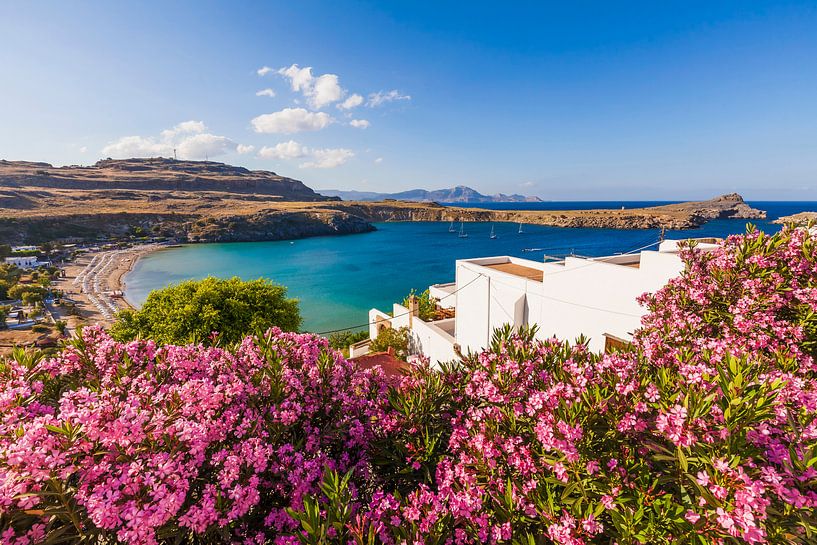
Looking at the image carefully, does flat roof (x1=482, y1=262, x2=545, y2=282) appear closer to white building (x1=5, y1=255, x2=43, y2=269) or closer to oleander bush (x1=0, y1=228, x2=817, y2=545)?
oleander bush (x1=0, y1=228, x2=817, y2=545)

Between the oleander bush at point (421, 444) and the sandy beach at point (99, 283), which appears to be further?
the sandy beach at point (99, 283)

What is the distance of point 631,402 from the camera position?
370cm

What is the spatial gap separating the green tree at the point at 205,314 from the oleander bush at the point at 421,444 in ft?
35.3

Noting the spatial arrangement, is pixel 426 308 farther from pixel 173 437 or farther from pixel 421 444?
pixel 173 437

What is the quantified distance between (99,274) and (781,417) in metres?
73.2

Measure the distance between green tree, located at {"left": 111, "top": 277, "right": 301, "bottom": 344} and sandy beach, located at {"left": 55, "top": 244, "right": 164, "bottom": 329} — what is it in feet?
68.4

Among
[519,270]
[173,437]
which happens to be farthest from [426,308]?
[173,437]

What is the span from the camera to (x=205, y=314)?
1473 cm

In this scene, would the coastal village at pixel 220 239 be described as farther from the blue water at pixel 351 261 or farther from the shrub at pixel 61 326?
the blue water at pixel 351 261

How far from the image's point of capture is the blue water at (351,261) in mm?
45188

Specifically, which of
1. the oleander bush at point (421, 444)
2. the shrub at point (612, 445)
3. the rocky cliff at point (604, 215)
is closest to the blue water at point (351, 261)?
the rocky cliff at point (604, 215)

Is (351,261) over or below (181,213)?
below

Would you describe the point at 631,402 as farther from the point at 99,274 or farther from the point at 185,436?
the point at 99,274

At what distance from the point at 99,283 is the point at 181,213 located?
7114 centimetres
